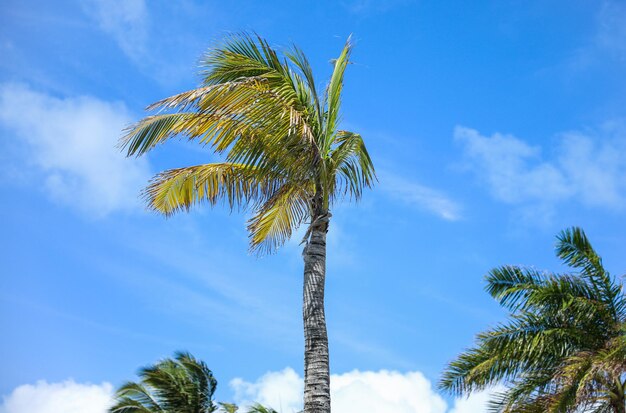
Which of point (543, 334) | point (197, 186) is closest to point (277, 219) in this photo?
point (197, 186)

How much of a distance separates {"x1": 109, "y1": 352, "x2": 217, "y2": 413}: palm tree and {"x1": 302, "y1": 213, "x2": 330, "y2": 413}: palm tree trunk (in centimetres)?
1168

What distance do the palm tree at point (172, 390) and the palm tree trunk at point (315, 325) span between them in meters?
11.7

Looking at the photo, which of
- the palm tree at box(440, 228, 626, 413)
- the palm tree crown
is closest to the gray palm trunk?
the palm tree at box(440, 228, 626, 413)

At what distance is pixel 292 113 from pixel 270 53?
125 centimetres

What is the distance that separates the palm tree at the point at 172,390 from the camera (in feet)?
70.5

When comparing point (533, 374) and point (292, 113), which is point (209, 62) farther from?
point (533, 374)

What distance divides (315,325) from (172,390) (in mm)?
12182

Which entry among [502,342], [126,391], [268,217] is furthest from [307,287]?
[126,391]

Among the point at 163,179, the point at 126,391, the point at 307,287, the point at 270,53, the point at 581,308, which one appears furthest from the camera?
the point at 126,391

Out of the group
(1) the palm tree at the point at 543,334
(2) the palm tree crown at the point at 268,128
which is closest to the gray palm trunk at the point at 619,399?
(1) the palm tree at the point at 543,334

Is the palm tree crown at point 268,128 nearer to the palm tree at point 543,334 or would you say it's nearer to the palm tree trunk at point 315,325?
the palm tree trunk at point 315,325


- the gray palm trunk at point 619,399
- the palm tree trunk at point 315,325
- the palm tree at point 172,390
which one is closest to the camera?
the palm tree trunk at point 315,325

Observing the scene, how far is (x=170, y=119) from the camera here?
1131 centimetres

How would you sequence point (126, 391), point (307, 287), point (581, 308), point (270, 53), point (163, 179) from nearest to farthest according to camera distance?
point (307, 287)
point (270, 53)
point (163, 179)
point (581, 308)
point (126, 391)
